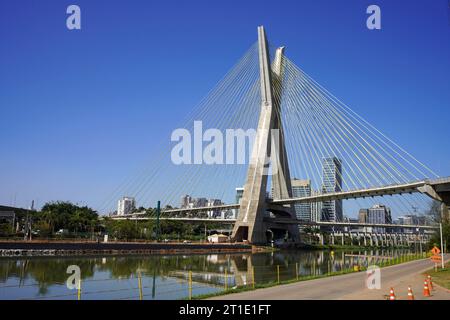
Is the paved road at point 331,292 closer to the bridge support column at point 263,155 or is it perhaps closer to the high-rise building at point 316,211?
the bridge support column at point 263,155

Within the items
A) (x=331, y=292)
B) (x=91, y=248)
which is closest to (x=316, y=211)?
(x=91, y=248)

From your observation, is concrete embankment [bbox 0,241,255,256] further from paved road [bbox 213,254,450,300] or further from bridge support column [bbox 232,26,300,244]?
paved road [bbox 213,254,450,300]

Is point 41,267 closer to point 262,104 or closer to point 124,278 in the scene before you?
point 124,278

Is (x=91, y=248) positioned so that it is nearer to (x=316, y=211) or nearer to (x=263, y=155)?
(x=263, y=155)

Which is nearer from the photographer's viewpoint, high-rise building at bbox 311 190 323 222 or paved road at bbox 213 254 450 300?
paved road at bbox 213 254 450 300

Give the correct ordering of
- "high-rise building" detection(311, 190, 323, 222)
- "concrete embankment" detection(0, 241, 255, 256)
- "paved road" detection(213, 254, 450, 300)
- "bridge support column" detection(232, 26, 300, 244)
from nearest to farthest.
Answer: "paved road" detection(213, 254, 450, 300) → "concrete embankment" detection(0, 241, 255, 256) → "bridge support column" detection(232, 26, 300, 244) → "high-rise building" detection(311, 190, 323, 222)

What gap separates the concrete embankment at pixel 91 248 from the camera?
124 ft

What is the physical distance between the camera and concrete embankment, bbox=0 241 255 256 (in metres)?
37.8

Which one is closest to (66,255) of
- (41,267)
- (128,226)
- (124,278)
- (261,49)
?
(41,267)

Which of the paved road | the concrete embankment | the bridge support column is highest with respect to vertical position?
the bridge support column

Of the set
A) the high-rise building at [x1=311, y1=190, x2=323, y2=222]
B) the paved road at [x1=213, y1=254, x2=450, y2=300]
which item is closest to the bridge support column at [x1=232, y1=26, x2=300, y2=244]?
the paved road at [x1=213, y1=254, x2=450, y2=300]

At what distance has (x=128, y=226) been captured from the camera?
223 ft

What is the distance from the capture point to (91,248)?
43.4 m
